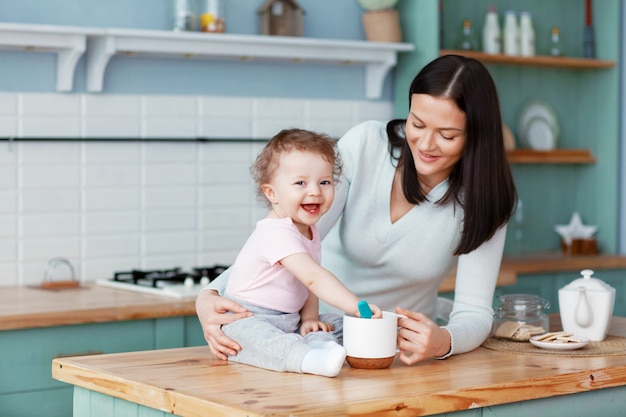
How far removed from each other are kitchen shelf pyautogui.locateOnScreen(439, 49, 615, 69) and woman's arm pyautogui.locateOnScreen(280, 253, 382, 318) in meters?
2.75

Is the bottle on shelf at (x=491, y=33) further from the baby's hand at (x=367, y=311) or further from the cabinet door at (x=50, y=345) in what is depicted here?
the baby's hand at (x=367, y=311)

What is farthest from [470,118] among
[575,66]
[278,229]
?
[575,66]

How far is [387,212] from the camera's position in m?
2.57

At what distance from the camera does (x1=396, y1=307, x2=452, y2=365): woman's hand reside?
82.5 inches

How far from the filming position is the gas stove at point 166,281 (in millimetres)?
3629

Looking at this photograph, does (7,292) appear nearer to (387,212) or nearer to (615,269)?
(387,212)

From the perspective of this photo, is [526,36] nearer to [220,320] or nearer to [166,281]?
[166,281]

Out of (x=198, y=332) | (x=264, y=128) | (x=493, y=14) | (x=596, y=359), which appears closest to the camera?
(x=596, y=359)

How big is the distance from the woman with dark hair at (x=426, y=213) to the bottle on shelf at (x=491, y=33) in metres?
2.29

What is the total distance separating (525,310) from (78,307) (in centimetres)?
148

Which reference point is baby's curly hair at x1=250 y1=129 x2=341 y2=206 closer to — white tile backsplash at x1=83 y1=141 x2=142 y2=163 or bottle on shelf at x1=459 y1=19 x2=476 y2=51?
white tile backsplash at x1=83 y1=141 x2=142 y2=163

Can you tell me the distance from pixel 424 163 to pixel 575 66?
9.87 feet

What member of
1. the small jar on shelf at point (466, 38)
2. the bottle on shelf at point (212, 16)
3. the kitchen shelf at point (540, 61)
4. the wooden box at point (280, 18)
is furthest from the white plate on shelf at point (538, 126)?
the bottle on shelf at point (212, 16)

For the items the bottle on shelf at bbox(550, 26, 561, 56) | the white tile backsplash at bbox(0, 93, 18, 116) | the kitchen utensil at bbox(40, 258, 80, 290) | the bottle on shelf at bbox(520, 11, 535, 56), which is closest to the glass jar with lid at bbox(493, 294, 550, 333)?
the kitchen utensil at bbox(40, 258, 80, 290)
